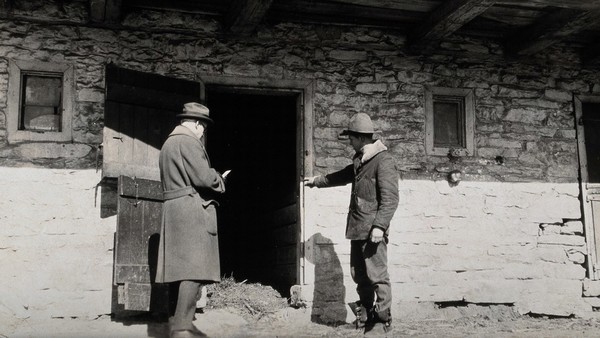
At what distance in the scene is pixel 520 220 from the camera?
726cm

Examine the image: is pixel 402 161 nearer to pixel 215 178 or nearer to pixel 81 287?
pixel 215 178

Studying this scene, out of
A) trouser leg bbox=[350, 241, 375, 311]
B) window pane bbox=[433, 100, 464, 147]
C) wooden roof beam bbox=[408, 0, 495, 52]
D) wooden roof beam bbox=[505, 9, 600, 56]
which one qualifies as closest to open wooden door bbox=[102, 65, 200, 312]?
trouser leg bbox=[350, 241, 375, 311]

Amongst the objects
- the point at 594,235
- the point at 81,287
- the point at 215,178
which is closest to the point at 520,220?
the point at 594,235

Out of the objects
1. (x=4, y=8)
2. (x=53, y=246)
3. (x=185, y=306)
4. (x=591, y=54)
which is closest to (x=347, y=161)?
(x=185, y=306)

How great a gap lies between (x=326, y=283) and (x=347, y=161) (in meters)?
1.30

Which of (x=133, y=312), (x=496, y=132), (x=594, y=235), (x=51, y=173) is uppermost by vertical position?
(x=496, y=132)

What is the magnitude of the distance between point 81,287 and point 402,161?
351cm

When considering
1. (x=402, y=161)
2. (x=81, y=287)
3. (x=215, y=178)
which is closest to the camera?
(x=215, y=178)

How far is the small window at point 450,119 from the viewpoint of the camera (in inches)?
283

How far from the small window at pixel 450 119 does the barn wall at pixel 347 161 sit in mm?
107

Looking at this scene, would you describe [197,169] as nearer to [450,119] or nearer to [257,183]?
[450,119]

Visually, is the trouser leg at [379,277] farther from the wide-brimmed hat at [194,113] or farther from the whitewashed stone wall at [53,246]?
the whitewashed stone wall at [53,246]

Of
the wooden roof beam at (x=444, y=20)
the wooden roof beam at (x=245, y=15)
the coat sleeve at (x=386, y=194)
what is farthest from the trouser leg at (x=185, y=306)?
the wooden roof beam at (x=444, y=20)

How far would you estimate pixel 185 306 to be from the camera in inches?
184
